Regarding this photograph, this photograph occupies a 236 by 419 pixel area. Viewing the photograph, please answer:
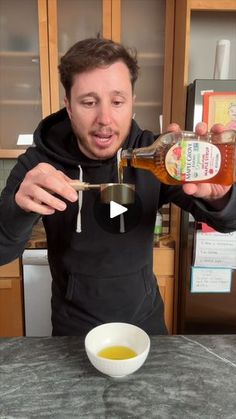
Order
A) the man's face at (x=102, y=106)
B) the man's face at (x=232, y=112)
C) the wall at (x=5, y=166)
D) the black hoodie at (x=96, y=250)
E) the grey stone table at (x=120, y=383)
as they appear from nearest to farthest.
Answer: the grey stone table at (x=120, y=383)
the man's face at (x=102, y=106)
the black hoodie at (x=96, y=250)
the man's face at (x=232, y=112)
the wall at (x=5, y=166)

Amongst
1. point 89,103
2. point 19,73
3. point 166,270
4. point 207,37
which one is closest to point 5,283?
point 166,270

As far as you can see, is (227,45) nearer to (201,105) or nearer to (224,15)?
(201,105)

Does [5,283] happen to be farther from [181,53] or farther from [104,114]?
[181,53]

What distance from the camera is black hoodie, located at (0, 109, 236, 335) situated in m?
1.02

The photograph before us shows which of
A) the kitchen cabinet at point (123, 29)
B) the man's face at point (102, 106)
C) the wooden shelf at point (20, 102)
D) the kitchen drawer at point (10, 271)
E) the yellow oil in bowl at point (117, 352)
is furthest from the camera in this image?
the wooden shelf at point (20, 102)

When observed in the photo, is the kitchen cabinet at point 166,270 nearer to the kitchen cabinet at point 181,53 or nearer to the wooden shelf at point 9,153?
the kitchen cabinet at point 181,53

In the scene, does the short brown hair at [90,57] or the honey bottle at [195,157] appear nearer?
the honey bottle at [195,157]

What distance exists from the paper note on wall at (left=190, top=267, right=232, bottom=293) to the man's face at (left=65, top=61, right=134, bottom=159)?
1.06 meters

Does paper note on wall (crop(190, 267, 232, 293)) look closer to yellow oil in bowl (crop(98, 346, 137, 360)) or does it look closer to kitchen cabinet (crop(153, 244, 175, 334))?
kitchen cabinet (crop(153, 244, 175, 334))

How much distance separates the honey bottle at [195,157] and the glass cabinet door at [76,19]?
62.5 inches

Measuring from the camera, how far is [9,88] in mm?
2189

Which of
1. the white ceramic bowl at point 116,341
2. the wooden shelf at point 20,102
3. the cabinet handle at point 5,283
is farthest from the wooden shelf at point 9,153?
the white ceramic bowl at point 116,341

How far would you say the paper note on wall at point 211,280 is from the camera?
181 centimetres

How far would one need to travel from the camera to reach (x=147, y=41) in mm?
2133
